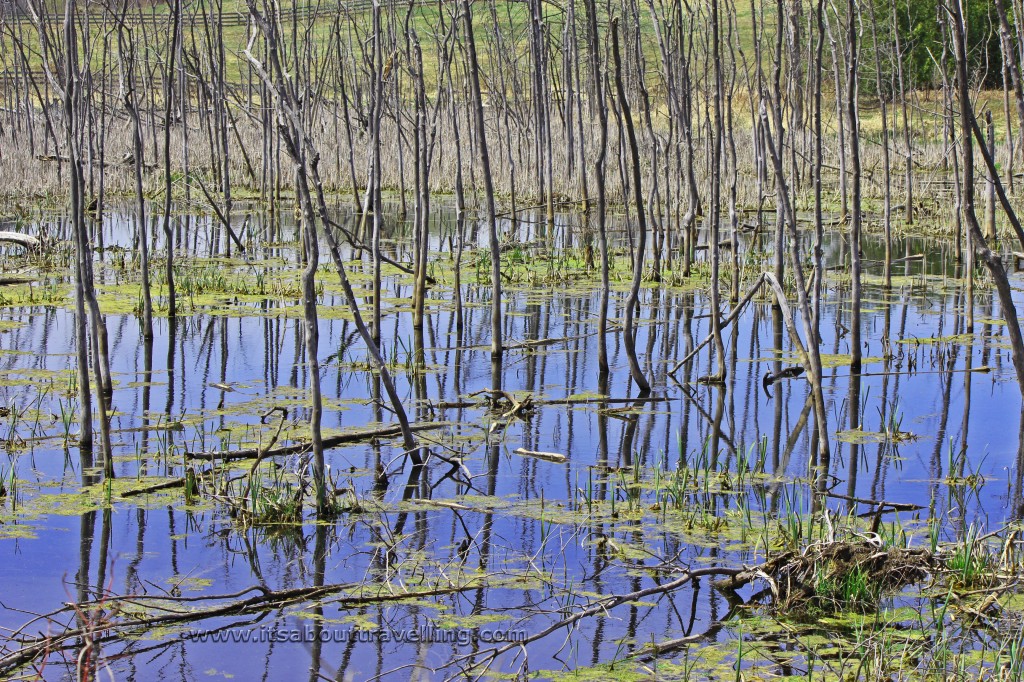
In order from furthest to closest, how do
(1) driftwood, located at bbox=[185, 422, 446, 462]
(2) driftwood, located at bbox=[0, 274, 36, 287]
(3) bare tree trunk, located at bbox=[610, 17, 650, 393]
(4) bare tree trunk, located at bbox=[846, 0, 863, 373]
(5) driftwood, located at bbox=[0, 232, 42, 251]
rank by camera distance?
(5) driftwood, located at bbox=[0, 232, 42, 251] → (2) driftwood, located at bbox=[0, 274, 36, 287] → (3) bare tree trunk, located at bbox=[610, 17, 650, 393] → (4) bare tree trunk, located at bbox=[846, 0, 863, 373] → (1) driftwood, located at bbox=[185, 422, 446, 462]

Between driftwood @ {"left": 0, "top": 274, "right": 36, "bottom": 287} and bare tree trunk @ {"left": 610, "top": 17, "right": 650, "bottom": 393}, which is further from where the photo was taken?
driftwood @ {"left": 0, "top": 274, "right": 36, "bottom": 287}

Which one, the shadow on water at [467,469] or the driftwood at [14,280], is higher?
the driftwood at [14,280]

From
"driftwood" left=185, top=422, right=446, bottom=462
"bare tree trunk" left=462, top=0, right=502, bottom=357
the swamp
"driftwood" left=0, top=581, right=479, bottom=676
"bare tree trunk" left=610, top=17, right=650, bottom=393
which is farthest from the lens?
"bare tree trunk" left=462, top=0, right=502, bottom=357

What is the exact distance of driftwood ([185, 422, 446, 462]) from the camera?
19.2ft

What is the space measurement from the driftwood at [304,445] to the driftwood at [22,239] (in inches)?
325

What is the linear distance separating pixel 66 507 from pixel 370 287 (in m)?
7.51

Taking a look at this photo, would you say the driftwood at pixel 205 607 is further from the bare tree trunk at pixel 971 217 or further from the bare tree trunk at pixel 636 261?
the bare tree trunk at pixel 636 261

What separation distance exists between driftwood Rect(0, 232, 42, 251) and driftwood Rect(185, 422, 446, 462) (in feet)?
27.1

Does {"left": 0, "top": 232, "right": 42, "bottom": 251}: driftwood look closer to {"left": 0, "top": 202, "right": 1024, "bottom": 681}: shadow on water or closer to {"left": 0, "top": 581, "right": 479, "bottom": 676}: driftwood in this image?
{"left": 0, "top": 202, "right": 1024, "bottom": 681}: shadow on water

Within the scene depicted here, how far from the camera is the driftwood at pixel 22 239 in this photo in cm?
1328

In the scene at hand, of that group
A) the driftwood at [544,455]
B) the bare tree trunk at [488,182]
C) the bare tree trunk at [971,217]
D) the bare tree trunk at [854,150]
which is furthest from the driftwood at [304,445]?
the bare tree trunk at [854,150]

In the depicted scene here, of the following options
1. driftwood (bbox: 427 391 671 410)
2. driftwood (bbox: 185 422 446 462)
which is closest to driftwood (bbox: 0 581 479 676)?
driftwood (bbox: 185 422 446 462)

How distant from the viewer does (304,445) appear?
5.87 metres

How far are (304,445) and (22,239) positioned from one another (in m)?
9.08
